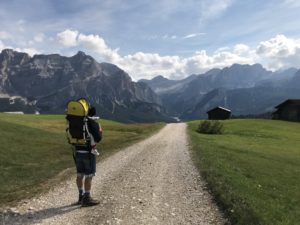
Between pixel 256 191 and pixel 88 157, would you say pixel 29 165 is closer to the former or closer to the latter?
pixel 88 157

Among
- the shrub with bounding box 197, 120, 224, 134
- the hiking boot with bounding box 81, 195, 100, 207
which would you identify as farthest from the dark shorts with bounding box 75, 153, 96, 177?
the shrub with bounding box 197, 120, 224, 134

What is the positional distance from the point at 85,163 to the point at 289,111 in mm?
118668

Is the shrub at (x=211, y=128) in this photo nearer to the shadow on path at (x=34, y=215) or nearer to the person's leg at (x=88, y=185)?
the person's leg at (x=88, y=185)

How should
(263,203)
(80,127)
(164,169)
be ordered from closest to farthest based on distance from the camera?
1. (80,127)
2. (263,203)
3. (164,169)

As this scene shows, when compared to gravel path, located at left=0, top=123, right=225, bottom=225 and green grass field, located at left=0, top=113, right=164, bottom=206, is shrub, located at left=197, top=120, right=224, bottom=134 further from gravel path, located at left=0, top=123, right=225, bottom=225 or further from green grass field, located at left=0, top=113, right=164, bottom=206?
gravel path, located at left=0, top=123, right=225, bottom=225

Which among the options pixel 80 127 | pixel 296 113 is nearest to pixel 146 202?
pixel 80 127

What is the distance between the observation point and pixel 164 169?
2495cm

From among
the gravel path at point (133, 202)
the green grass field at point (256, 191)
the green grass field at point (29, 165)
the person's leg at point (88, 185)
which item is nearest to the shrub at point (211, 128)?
the green grass field at point (29, 165)

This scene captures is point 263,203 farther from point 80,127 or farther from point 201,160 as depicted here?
point 201,160

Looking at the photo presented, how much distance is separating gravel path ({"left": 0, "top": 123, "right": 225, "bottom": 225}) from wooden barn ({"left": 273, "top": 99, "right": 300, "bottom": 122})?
4204 inches

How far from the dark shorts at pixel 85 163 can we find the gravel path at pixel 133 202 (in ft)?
4.49

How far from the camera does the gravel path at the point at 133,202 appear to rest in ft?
45.9

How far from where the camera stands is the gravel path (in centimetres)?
1399

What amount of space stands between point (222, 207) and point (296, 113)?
115m
